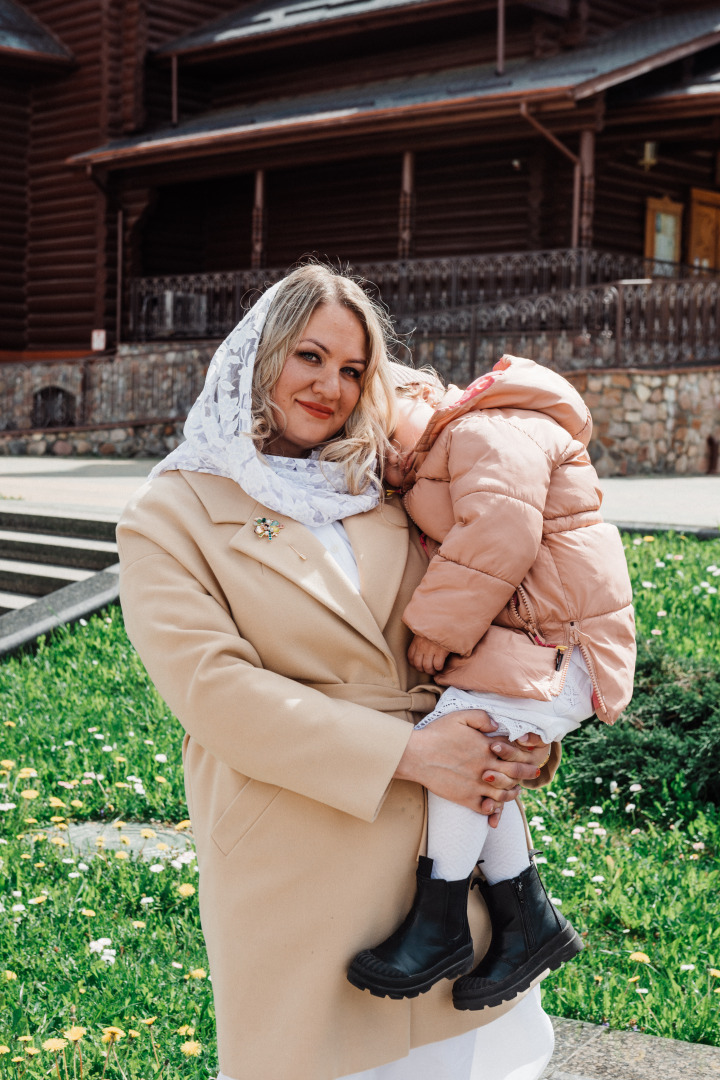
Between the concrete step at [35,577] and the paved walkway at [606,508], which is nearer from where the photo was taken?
the paved walkway at [606,508]

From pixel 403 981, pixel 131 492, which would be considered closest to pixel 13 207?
pixel 131 492

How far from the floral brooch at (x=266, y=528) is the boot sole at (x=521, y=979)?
88cm

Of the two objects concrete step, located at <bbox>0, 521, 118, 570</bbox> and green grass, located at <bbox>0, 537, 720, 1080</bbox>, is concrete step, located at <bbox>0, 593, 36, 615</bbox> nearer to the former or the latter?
concrete step, located at <bbox>0, 521, 118, 570</bbox>

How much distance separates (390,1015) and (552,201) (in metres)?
15.7

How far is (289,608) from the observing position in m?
2.02

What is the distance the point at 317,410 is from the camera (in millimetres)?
2219

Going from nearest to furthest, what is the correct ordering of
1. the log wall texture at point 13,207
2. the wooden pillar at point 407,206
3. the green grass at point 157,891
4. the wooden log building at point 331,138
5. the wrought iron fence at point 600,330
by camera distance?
the green grass at point 157,891
the wrought iron fence at point 600,330
the wooden log building at point 331,138
the wooden pillar at point 407,206
the log wall texture at point 13,207

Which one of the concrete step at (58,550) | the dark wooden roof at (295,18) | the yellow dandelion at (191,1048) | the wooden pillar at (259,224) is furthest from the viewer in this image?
the wooden pillar at (259,224)

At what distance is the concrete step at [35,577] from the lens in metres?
7.36

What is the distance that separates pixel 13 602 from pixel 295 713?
231 inches

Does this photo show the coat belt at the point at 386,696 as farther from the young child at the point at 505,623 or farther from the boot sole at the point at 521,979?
the boot sole at the point at 521,979

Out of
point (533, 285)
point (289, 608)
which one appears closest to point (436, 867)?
point (289, 608)

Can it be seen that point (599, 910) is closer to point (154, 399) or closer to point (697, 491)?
point (697, 491)

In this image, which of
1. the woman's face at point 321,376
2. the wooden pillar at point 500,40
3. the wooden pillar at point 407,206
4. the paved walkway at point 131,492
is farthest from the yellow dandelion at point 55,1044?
the wooden pillar at point 500,40
